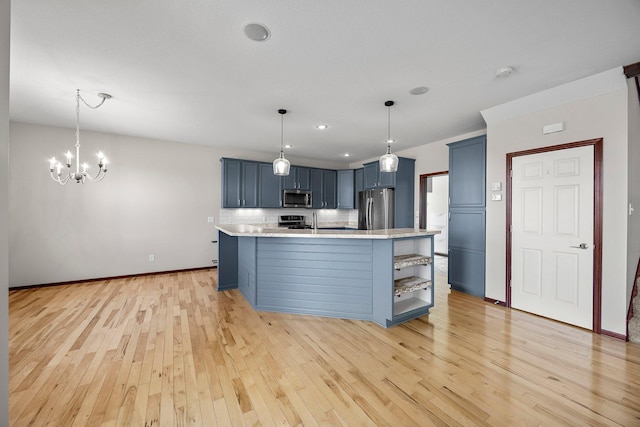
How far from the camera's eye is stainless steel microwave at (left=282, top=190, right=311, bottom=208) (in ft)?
20.3

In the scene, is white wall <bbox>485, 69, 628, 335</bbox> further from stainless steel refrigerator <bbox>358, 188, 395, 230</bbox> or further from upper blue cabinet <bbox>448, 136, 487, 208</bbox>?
stainless steel refrigerator <bbox>358, 188, 395, 230</bbox>

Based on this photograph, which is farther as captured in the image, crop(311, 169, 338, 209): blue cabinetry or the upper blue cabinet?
crop(311, 169, 338, 209): blue cabinetry

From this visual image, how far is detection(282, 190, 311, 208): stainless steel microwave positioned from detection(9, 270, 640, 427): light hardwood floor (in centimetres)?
334

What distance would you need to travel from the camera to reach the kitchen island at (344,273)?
2.85m

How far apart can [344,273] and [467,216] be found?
240 centimetres

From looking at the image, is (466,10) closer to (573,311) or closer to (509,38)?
(509,38)

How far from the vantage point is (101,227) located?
Answer: 4660 millimetres

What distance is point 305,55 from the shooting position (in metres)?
2.29

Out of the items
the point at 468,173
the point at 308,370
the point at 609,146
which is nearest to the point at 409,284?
the point at 308,370

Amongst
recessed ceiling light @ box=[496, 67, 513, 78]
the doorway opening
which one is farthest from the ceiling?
the doorway opening

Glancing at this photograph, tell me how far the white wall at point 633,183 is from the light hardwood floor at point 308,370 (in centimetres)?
79

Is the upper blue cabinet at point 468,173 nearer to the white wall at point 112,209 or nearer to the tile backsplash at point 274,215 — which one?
the tile backsplash at point 274,215

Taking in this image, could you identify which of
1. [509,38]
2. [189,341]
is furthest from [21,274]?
[509,38]

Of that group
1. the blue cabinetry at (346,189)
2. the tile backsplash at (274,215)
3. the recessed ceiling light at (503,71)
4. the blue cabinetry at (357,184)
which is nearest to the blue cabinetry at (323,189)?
the blue cabinetry at (346,189)
